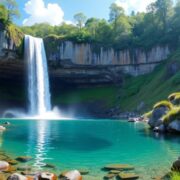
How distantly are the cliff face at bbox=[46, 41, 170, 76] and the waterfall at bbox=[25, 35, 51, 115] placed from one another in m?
7.47

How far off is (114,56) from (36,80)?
23821mm

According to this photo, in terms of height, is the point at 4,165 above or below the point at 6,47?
below

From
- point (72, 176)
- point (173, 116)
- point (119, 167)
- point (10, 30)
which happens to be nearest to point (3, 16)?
point (10, 30)

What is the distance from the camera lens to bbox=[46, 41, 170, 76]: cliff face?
8638cm

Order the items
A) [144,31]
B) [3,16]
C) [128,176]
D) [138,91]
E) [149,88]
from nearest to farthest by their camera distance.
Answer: [128,176], [3,16], [149,88], [138,91], [144,31]

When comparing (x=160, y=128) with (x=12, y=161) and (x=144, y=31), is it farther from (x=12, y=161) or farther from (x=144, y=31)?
(x=144, y=31)

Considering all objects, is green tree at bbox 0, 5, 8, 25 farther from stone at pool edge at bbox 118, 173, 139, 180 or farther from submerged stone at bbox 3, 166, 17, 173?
stone at pool edge at bbox 118, 173, 139, 180

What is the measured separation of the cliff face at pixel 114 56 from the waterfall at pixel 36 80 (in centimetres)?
747

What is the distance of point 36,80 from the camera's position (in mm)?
78375

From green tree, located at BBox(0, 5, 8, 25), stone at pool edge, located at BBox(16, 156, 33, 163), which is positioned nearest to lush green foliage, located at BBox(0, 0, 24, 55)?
green tree, located at BBox(0, 5, 8, 25)

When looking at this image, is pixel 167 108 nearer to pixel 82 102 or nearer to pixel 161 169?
pixel 161 169

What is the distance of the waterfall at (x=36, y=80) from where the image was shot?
76.8 m

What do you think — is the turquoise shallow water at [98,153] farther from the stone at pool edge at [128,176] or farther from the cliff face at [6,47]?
the cliff face at [6,47]

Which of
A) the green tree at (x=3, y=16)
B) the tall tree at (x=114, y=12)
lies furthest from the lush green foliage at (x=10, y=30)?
the tall tree at (x=114, y=12)
